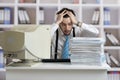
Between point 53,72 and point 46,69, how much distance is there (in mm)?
47

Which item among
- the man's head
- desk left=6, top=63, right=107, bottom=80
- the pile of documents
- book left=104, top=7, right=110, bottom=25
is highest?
book left=104, top=7, right=110, bottom=25

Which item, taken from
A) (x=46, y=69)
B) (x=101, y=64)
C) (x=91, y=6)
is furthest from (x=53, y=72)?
(x=91, y=6)

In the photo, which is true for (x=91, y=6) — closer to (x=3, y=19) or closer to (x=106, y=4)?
(x=106, y=4)

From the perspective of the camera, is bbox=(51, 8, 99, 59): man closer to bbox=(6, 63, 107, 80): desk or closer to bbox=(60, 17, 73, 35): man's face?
bbox=(60, 17, 73, 35): man's face

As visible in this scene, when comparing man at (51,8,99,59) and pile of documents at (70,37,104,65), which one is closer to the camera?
pile of documents at (70,37,104,65)

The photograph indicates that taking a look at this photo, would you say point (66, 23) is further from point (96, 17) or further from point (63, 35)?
point (96, 17)

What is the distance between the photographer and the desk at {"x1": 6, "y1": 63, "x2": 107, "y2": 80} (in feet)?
4.40

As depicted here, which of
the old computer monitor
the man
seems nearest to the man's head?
the man

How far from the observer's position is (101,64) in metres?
1.39

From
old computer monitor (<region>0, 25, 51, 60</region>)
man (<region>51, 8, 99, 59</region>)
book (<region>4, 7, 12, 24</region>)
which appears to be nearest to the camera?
old computer monitor (<region>0, 25, 51, 60</region>)

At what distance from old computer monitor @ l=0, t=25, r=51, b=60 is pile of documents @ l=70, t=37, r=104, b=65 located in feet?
0.69

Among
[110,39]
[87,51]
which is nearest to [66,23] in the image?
[87,51]

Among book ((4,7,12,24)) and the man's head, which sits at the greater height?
book ((4,7,12,24))

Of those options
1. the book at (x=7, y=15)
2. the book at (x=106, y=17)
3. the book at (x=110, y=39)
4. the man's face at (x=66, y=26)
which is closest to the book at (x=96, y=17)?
the book at (x=106, y=17)
